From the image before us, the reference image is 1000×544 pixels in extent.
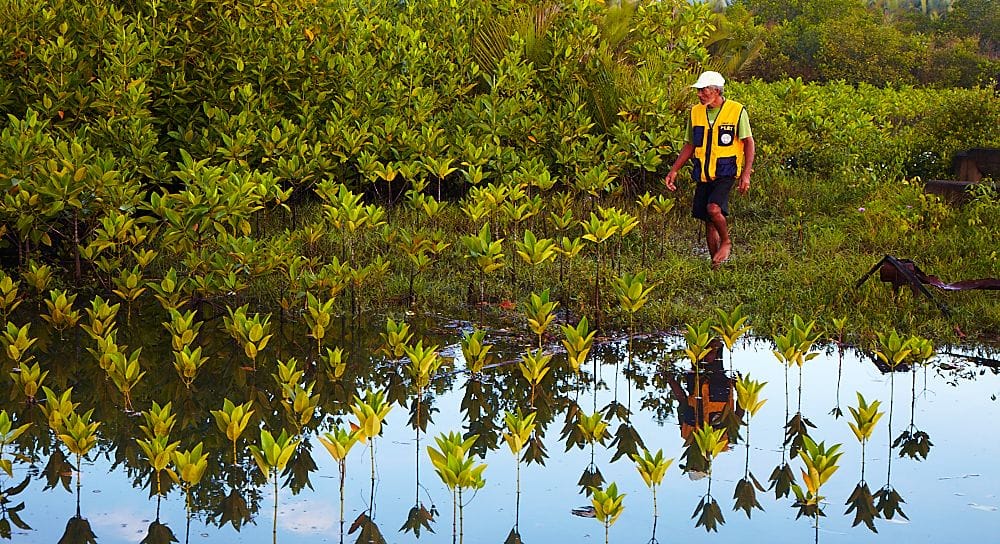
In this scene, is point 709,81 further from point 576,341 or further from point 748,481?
point 748,481

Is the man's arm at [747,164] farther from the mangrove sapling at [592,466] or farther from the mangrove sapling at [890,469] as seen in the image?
the mangrove sapling at [592,466]

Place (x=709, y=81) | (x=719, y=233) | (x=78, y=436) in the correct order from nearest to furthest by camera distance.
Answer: (x=78, y=436) < (x=709, y=81) < (x=719, y=233)

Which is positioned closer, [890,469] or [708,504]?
[708,504]

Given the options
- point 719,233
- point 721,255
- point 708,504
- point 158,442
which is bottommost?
point 708,504

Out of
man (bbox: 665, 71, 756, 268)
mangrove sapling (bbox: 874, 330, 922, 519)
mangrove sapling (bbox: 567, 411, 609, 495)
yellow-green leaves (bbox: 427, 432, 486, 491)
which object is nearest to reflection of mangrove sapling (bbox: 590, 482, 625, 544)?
yellow-green leaves (bbox: 427, 432, 486, 491)

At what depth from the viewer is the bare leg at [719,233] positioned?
26.8 feet

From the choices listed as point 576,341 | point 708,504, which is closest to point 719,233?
point 576,341

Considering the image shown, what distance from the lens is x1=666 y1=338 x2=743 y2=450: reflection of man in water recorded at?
5.20 m

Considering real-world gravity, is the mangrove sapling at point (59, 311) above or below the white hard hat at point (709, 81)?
below

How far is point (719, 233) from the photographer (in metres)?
8.37

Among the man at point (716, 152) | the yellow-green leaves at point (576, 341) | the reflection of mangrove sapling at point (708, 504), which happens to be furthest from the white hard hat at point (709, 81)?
the reflection of mangrove sapling at point (708, 504)

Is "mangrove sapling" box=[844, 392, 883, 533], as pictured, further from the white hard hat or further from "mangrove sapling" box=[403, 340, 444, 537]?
the white hard hat

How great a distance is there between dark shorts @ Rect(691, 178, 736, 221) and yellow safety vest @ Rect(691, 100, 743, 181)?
48 mm

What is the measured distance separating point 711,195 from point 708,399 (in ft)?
9.55
